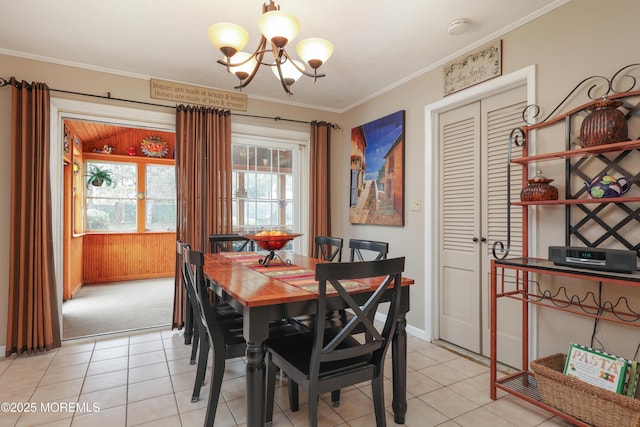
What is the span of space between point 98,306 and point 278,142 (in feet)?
9.84

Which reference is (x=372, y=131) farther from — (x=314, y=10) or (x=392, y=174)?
(x=314, y=10)

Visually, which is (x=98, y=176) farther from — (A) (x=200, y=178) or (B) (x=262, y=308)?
(B) (x=262, y=308)

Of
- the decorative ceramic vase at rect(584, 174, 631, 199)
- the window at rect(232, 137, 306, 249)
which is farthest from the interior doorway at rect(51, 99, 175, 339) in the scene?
the decorative ceramic vase at rect(584, 174, 631, 199)

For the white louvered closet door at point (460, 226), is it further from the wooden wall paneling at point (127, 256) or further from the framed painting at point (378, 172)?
the wooden wall paneling at point (127, 256)

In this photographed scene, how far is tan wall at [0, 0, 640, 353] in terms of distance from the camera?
1985mm

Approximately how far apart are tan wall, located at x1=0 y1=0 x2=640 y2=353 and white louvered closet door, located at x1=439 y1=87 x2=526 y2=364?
0.68 ft

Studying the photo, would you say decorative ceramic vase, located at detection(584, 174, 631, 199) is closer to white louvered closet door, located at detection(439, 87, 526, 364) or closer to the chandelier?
white louvered closet door, located at detection(439, 87, 526, 364)

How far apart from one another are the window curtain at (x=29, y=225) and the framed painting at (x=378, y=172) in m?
2.95

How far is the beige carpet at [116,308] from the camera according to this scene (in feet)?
11.4

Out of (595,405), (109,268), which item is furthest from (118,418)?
(109,268)

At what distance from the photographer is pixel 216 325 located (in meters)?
1.81

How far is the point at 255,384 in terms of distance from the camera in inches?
59.3

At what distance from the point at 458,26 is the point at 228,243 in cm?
276

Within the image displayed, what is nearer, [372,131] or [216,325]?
[216,325]
